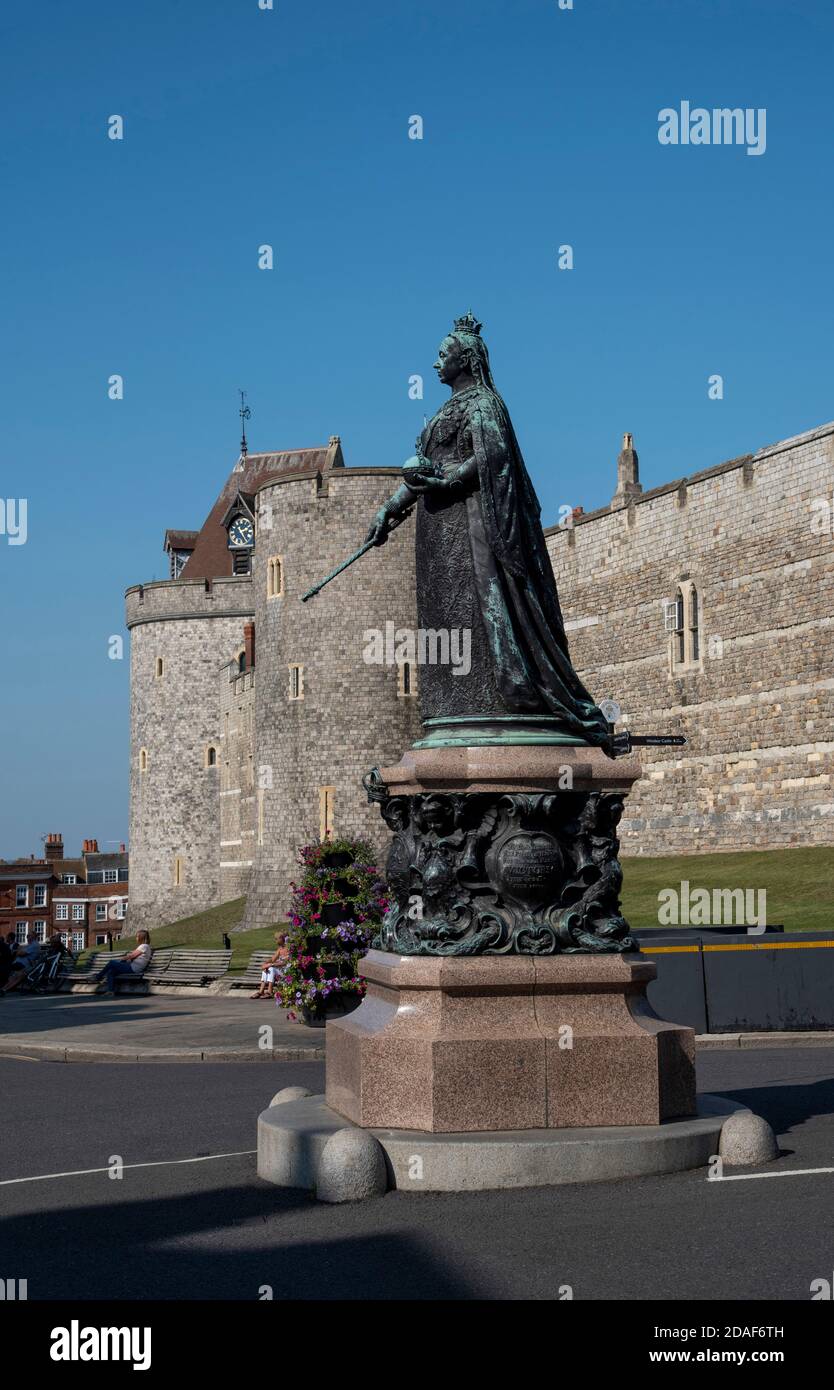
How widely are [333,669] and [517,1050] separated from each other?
1458 inches

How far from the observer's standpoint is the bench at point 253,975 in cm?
2438

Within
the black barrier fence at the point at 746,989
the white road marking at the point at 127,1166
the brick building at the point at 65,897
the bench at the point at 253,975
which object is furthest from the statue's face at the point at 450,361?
the brick building at the point at 65,897

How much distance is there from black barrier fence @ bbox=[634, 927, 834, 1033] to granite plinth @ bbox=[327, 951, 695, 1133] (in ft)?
27.5

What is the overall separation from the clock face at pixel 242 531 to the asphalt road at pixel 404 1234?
192ft

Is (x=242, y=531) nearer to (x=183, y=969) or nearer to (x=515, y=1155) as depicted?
(x=183, y=969)

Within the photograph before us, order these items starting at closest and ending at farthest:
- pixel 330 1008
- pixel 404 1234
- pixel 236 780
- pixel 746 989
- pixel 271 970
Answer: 1. pixel 404 1234
2. pixel 746 989
3. pixel 330 1008
4. pixel 271 970
5. pixel 236 780

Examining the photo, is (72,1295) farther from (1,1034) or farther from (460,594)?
(1,1034)

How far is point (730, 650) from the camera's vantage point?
37.2 metres

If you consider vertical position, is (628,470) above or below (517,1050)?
above

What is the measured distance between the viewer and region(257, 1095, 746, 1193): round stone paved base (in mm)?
7242

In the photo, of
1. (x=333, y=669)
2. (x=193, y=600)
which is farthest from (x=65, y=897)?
(x=333, y=669)

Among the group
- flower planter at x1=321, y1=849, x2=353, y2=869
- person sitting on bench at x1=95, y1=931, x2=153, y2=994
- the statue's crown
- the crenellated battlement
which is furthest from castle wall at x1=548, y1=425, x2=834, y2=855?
the statue's crown

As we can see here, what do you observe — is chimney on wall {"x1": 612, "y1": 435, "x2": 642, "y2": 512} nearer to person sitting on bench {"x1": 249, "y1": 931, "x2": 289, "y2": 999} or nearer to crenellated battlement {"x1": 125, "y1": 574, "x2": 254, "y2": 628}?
crenellated battlement {"x1": 125, "y1": 574, "x2": 254, "y2": 628}
